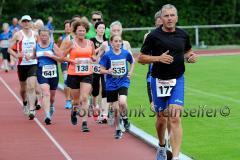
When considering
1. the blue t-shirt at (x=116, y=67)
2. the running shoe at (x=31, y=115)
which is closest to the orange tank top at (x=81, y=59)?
the blue t-shirt at (x=116, y=67)

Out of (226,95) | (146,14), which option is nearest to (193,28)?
(146,14)

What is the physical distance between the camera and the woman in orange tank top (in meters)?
14.4

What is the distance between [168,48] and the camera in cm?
1048

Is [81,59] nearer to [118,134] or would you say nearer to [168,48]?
[118,134]

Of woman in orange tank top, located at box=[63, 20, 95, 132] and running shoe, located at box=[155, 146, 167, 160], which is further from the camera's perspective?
woman in orange tank top, located at box=[63, 20, 95, 132]

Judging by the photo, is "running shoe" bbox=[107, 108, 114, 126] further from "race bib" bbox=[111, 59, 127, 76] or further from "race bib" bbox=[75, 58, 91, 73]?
"race bib" bbox=[111, 59, 127, 76]

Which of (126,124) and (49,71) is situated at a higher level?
(49,71)

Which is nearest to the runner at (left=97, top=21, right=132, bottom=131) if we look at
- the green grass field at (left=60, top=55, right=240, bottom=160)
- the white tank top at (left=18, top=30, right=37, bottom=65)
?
the green grass field at (left=60, top=55, right=240, bottom=160)

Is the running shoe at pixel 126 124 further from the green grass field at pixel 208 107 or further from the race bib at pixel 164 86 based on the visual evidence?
the race bib at pixel 164 86

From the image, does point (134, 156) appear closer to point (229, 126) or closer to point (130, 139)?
point (130, 139)

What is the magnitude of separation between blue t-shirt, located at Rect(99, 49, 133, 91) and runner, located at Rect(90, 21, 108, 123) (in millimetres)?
1147

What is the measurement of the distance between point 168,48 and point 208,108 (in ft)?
21.0

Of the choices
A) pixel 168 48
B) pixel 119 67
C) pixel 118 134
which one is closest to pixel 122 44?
pixel 119 67

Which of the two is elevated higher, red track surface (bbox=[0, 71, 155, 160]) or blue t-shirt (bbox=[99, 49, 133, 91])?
blue t-shirt (bbox=[99, 49, 133, 91])
